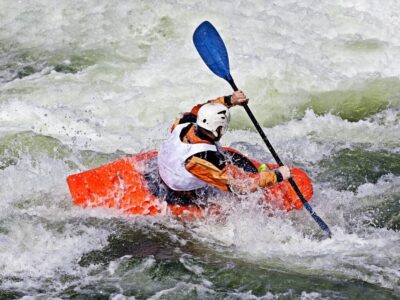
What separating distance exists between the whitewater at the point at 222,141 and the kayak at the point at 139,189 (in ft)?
0.32

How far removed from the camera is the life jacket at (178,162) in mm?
5078

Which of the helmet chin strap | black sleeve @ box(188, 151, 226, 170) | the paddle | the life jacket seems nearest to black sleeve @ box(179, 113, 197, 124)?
the life jacket

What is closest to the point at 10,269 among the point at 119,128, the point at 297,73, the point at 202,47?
the point at 202,47

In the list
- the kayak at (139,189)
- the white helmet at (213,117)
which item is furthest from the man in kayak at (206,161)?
the kayak at (139,189)

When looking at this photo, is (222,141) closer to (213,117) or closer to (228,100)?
(228,100)

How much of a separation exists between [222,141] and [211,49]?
4.22 ft

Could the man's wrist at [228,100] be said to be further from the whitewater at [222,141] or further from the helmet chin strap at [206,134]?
the whitewater at [222,141]

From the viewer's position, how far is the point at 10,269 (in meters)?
4.62

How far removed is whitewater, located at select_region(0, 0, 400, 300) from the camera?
15.1 feet

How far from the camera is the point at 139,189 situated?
5.51 m

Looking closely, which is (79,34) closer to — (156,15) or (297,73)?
(156,15)

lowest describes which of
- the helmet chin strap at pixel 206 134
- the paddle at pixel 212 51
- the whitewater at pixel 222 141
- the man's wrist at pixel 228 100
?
the whitewater at pixel 222 141

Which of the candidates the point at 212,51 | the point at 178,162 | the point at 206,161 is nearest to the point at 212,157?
the point at 206,161

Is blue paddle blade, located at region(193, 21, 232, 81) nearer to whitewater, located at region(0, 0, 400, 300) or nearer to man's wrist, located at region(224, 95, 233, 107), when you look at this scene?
man's wrist, located at region(224, 95, 233, 107)
